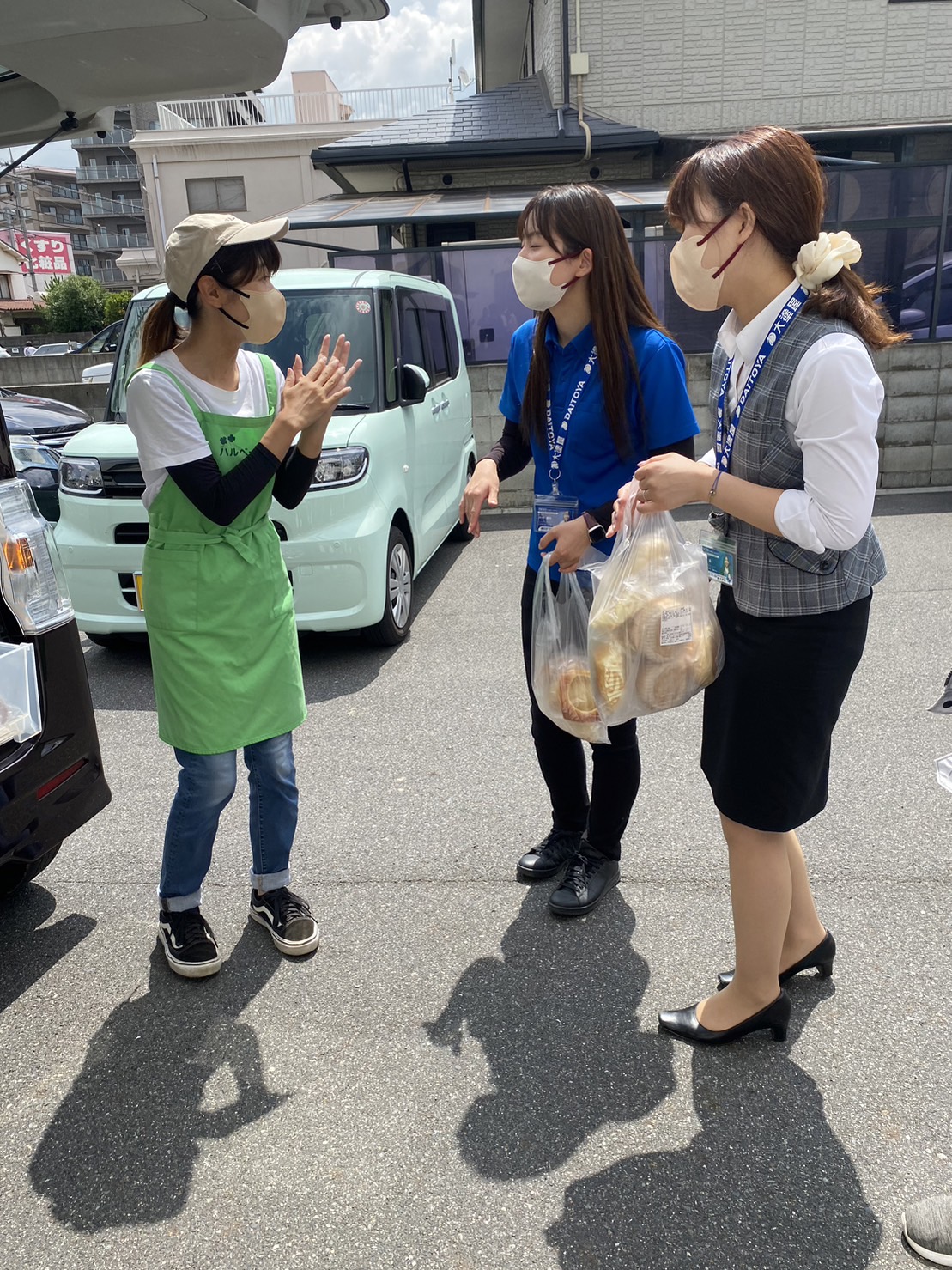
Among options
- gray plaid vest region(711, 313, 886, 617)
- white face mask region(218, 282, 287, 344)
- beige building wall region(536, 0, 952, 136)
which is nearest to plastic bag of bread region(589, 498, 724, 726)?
gray plaid vest region(711, 313, 886, 617)

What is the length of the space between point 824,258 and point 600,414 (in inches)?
33.8

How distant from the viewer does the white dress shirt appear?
169 centimetres

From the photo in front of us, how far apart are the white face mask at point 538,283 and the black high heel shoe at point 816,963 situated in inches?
70.2

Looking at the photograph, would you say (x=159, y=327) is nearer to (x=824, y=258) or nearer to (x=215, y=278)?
(x=215, y=278)

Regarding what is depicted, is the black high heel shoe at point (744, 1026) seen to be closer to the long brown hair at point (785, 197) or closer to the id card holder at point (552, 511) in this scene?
the id card holder at point (552, 511)

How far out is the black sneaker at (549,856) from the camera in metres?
3.04

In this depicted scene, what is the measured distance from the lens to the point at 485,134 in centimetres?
1159

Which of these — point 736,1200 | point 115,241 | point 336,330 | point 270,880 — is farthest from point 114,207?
point 736,1200

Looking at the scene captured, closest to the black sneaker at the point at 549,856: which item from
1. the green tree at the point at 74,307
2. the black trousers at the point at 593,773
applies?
the black trousers at the point at 593,773

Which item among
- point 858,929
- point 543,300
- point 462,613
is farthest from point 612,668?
point 462,613

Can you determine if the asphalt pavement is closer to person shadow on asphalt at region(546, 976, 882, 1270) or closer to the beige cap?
person shadow on asphalt at region(546, 976, 882, 1270)

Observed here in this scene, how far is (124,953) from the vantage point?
9.12ft

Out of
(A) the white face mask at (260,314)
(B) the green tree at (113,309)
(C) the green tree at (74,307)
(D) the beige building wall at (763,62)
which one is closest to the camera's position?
(A) the white face mask at (260,314)

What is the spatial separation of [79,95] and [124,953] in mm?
2396
